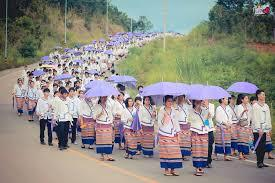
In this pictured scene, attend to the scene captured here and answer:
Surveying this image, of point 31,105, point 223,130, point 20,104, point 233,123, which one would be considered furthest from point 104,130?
point 20,104

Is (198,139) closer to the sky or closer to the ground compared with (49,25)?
closer to the ground

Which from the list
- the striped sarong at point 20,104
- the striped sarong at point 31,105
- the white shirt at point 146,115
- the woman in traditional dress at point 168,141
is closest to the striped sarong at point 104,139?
the white shirt at point 146,115

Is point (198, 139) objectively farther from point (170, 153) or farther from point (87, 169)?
point (87, 169)

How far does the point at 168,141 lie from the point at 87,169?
81.0 inches

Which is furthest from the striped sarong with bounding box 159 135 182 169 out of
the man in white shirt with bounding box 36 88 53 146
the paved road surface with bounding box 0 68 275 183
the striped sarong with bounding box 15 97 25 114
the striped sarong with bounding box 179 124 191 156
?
the striped sarong with bounding box 15 97 25 114

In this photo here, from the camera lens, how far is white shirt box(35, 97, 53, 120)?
1605cm

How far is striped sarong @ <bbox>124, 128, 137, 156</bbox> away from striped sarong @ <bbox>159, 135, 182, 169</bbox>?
100 inches

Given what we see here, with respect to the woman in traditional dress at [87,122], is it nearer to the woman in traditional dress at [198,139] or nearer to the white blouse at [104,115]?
the white blouse at [104,115]

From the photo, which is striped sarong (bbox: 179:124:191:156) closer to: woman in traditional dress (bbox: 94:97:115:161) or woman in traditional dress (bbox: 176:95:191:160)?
woman in traditional dress (bbox: 176:95:191:160)

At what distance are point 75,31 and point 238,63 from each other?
2151 inches

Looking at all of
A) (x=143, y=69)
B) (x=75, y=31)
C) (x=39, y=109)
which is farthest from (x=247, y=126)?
(x=75, y=31)

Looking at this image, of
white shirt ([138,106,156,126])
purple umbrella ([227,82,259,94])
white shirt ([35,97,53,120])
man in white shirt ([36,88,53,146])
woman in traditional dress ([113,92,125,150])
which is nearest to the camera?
purple umbrella ([227,82,259,94])

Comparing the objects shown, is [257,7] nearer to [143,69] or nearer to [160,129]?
[143,69]

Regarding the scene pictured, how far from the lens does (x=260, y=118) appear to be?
1223 centimetres
